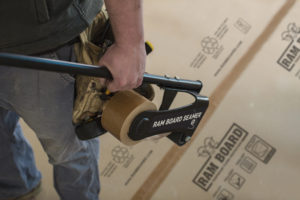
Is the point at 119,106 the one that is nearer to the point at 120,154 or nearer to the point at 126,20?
the point at 126,20

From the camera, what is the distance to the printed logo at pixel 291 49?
4.91 feet

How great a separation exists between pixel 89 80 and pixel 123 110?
0.09m

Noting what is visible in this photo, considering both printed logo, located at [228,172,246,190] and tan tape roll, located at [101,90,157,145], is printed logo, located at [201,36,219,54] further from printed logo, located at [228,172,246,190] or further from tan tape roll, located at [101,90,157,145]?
tan tape roll, located at [101,90,157,145]

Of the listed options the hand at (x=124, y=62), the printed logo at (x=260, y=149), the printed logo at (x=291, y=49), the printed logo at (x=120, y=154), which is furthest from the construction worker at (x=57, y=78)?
the printed logo at (x=291, y=49)

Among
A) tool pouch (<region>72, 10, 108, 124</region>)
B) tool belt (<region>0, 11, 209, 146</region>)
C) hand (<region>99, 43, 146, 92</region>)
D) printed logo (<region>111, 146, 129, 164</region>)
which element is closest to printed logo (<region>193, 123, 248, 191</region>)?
printed logo (<region>111, 146, 129, 164</region>)

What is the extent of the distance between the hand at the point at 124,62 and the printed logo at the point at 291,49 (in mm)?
979

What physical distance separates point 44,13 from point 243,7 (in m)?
1.13

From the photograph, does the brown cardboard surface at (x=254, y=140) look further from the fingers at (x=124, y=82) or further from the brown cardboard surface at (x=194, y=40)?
the fingers at (x=124, y=82)

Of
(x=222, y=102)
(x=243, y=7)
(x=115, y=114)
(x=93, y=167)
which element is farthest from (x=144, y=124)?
(x=243, y=7)

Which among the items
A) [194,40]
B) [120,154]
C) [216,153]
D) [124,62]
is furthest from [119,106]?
[194,40]

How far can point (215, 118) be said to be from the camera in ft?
4.59

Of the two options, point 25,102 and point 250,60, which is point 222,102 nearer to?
point 250,60

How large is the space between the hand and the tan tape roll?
80 millimetres

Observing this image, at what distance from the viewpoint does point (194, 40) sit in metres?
1.52
